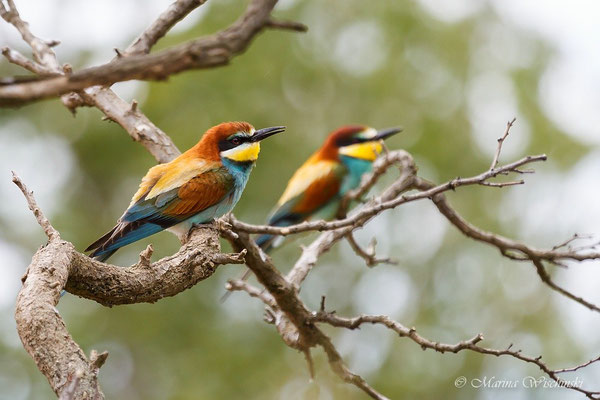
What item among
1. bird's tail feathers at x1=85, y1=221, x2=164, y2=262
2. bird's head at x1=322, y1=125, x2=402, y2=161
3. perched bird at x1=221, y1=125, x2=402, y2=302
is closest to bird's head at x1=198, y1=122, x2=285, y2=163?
bird's tail feathers at x1=85, y1=221, x2=164, y2=262

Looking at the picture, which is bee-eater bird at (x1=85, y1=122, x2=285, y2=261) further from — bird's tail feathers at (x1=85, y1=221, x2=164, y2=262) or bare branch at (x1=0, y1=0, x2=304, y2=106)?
bare branch at (x1=0, y1=0, x2=304, y2=106)

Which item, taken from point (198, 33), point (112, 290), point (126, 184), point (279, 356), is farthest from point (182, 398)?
point (112, 290)

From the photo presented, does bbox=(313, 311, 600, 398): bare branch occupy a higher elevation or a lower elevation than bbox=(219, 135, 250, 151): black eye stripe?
lower

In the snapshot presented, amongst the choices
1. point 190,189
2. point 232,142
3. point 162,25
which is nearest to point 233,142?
point 232,142

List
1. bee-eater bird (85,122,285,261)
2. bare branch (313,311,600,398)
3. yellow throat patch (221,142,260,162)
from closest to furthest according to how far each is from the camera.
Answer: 1. bare branch (313,311,600,398)
2. bee-eater bird (85,122,285,261)
3. yellow throat patch (221,142,260,162)

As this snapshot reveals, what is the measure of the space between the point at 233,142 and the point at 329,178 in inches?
75.7

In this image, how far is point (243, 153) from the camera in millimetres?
3344

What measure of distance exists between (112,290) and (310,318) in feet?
3.32

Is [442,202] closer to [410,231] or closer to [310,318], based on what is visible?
[310,318]

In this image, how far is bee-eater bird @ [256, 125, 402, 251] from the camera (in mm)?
5105

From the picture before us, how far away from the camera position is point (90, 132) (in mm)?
9359

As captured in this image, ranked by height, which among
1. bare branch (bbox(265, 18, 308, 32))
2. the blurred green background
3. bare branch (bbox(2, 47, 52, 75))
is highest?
bare branch (bbox(2, 47, 52, 75))

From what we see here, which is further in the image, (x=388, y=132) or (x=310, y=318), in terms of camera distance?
(x=388, y=132)

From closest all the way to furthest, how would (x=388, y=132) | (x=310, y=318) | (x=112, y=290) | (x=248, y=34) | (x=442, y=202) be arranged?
(x=248, y=34)
(x=112, y=290)
(x=310, y=318)
(x=442, y=202)
(x=388, y=132)
